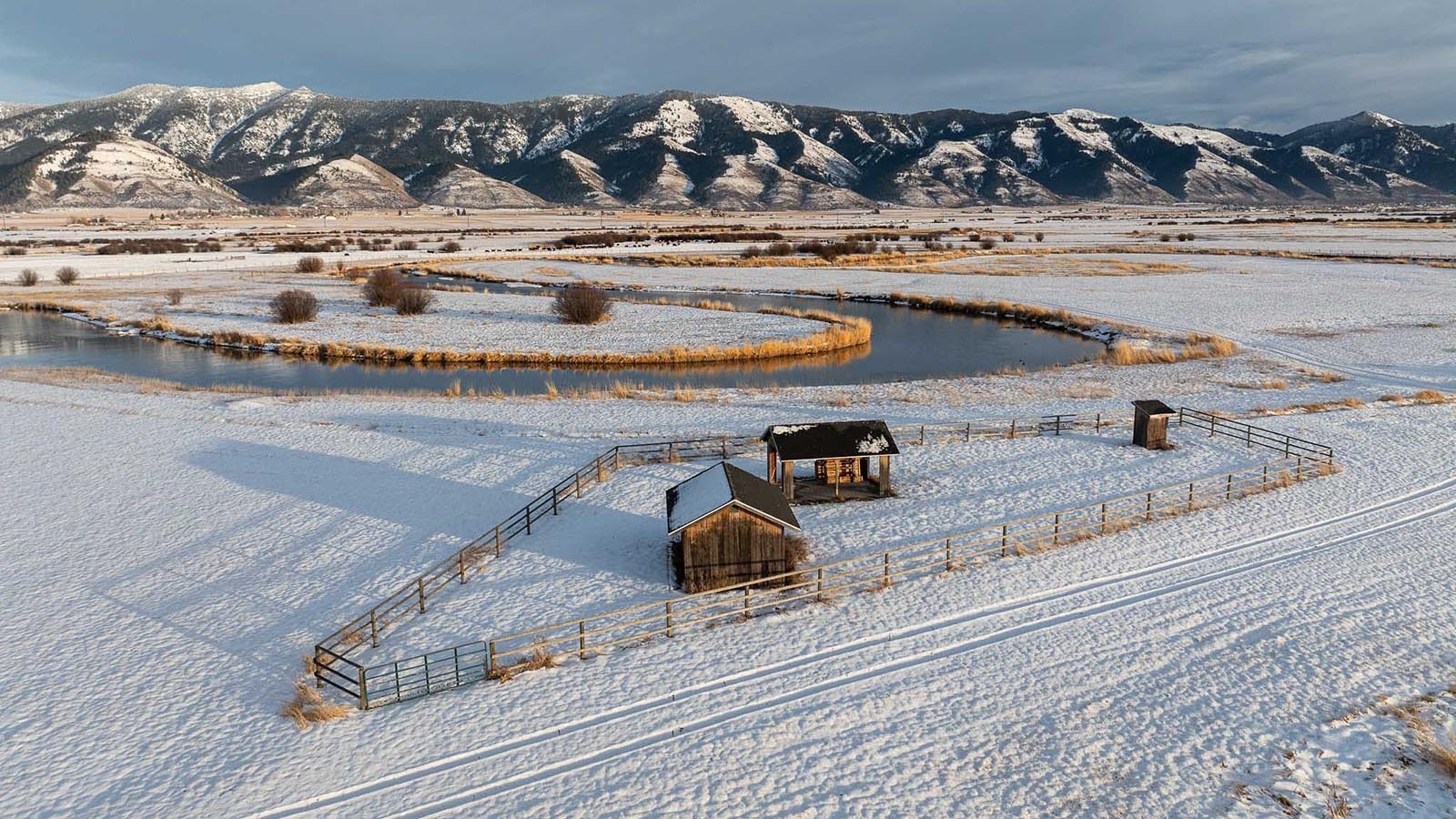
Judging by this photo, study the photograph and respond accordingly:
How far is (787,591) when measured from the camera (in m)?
18.8

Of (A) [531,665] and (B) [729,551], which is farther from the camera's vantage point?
(B) [729,551]

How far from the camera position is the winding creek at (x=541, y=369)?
43.0 meters

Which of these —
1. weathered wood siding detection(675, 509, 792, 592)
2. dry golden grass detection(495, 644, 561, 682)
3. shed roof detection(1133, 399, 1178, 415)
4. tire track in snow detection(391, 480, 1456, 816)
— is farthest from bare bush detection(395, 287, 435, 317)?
tire track in snow detection(391, 480, 1456, 816)

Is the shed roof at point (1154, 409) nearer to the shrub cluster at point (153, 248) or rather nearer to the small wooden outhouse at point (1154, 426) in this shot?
the small wooden outhouse at point (1154, 426)

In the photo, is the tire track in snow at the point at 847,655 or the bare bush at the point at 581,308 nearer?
the tire track in snow at the point at 847,655

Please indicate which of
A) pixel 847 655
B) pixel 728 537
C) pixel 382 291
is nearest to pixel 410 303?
pixel 382 291

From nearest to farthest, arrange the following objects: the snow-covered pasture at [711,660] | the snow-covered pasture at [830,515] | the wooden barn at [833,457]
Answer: the snow-covered pasture at [711,660]
the snow-covered pasture at [830,515]
the wooden barn at [833,457]

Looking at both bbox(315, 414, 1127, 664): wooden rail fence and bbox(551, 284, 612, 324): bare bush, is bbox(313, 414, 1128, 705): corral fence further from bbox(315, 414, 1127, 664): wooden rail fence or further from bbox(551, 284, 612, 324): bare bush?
bbox(551, 284, 612, 324): bare bush

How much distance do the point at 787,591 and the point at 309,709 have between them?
9.65m

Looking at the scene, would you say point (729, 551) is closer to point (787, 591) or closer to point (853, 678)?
point (787, 591)

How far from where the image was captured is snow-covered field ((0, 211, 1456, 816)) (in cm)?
1257

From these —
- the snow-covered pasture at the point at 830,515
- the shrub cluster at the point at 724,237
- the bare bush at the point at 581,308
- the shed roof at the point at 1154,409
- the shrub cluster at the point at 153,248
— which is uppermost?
the shrub cluster at the point at 724,237

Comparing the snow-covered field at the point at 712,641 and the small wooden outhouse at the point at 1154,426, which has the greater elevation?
the small wooden outhouse at the point at 1154,426

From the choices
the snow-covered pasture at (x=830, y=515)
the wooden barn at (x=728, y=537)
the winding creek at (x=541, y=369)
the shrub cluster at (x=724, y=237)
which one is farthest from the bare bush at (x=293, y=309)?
the shrub cluster at (x=724, y=237)
